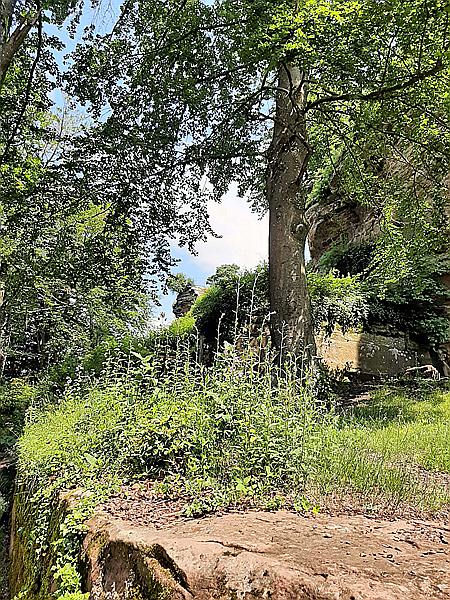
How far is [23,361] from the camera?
64.6ft

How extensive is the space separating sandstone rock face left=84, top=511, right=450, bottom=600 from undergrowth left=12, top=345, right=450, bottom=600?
25 centimetres

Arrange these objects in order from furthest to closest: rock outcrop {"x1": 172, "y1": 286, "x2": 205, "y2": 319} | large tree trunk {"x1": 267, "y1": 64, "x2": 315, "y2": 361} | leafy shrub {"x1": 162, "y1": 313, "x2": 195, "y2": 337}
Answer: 1. rock outcrop {"x1": 172, "y1": 286, "x2": 205, "y2": 319}
2. leafy shrub {"x1": 162, "y1": 313, "x2": 195, "y2": 337}
3. large tree trunk {"x1": 267, "y1": 64, "x2": 315, "y2": 361}

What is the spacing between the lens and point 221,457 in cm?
317

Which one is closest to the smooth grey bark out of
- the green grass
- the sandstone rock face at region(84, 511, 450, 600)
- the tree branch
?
the tree branch

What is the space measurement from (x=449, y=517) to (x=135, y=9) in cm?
969

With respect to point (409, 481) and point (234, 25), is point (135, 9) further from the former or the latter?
point (409, 481)

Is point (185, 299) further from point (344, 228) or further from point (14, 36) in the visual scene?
point (14, 36)

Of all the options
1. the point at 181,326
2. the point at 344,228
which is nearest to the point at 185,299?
the point at 344,228

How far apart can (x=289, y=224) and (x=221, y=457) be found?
5208mm

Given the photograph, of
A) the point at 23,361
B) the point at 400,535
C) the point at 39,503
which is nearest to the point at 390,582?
the point at 400,535

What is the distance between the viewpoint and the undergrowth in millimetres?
2998

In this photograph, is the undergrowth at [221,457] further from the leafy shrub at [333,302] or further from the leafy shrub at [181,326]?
the leafy shrub at [181,326]

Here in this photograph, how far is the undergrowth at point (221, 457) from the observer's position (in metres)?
3.00

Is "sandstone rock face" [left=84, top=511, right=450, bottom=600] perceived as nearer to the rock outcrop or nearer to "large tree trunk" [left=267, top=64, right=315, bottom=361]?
"large tree trunk" [left=267, top=64, right=315, bottom=361]
